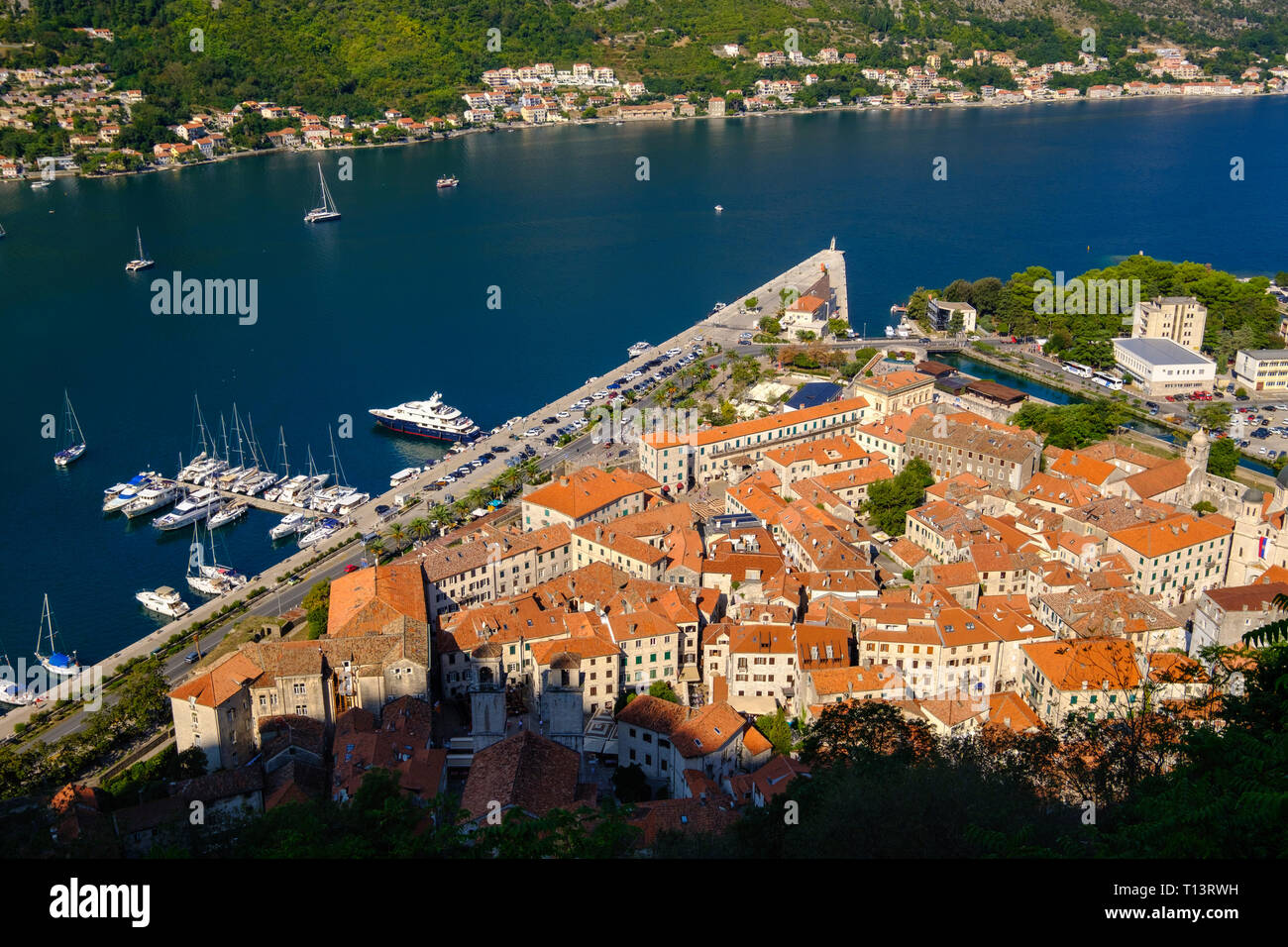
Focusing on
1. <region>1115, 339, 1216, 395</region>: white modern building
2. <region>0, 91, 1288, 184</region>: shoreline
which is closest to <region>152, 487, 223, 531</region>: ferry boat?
<region>1115, 339, 1216, 395</region>: white modern building

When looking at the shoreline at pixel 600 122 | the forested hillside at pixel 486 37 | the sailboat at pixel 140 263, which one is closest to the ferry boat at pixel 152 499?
the sailboat at pixel 140 263

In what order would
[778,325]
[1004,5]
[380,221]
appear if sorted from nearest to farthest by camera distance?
[778,325], [380,221], [1004,5]

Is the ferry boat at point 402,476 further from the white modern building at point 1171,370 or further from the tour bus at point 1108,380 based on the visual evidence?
the white modern building at point 1171,370

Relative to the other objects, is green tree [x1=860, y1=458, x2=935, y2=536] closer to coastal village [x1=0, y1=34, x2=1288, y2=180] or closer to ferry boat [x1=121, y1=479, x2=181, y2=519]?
ferry boat [x1=121, y1=479, x2=181, y2=519]

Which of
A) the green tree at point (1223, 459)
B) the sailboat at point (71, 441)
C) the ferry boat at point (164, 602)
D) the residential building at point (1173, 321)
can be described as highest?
the residential building at point (1173, 321)

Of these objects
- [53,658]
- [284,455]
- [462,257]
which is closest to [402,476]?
[284,455]
